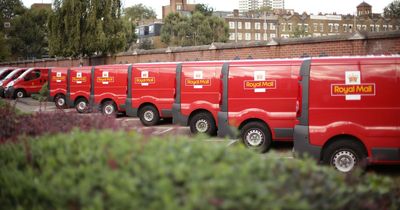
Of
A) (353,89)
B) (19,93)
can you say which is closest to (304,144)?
(353,89)

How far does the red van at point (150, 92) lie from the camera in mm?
16578

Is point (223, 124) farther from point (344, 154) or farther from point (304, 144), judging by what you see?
point (344, 154)

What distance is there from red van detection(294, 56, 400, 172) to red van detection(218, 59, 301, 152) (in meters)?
2.30

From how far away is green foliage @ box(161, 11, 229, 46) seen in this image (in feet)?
235

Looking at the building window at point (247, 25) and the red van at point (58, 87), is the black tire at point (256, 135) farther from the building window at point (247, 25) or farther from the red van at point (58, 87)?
the building window at point (247, 25)

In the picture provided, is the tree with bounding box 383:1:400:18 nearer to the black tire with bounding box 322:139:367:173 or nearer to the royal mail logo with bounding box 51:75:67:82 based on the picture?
the royal mail logo with bounding box 51:75:67:82

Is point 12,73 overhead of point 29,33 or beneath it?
beneath

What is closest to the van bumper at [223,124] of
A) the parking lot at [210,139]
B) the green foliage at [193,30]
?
the parking lot at [210,139]

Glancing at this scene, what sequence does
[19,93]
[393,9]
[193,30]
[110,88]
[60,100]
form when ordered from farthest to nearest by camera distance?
[393,9] → [193,30] → [19,93] → [60,100] → [110,88]

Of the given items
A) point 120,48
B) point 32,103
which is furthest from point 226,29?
point 32,103

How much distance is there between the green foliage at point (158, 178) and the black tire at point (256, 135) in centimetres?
773

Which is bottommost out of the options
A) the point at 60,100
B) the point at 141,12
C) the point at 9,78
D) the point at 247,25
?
the point at 60,100

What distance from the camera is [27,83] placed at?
30859 mm

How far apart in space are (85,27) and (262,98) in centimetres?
1971
